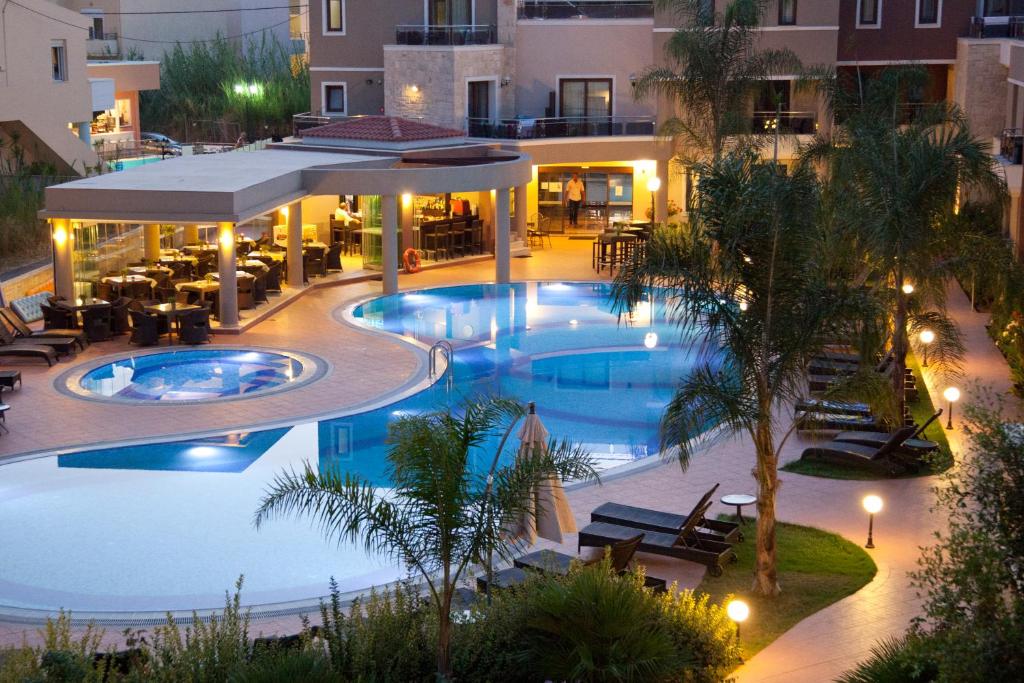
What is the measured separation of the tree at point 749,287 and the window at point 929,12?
2521cm

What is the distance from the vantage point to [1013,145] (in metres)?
24.6

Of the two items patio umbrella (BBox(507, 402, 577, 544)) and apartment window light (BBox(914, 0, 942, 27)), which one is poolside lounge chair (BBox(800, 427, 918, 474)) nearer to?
patio umbrella (BBox(507, 402, 577, 544))

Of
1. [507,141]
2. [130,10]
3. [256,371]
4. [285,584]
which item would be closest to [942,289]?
[285,584]

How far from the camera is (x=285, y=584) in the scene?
12.8 metres

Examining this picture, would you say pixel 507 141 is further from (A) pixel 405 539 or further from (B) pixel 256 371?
(A) pixel 405 539

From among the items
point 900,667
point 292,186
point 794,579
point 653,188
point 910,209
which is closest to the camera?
point 900,667

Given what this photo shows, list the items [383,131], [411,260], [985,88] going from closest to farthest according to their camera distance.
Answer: [411,260]
[383,131]
[985,88]

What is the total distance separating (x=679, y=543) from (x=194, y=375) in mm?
10362

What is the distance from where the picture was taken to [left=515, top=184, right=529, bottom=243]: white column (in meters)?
32.2

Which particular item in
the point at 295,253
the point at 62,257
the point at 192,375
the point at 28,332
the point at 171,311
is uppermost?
the point at 62,257

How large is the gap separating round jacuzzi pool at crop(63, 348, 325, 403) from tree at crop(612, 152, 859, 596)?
374 inches

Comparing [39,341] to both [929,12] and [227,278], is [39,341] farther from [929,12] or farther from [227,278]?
[929,12]

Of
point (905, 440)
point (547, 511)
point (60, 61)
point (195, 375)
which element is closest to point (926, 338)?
point (905, 440)

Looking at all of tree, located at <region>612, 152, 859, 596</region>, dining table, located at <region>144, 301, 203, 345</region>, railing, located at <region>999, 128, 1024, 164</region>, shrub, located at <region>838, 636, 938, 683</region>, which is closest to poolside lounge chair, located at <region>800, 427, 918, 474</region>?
tree, located at <region>612, 152, 859, 596</region>
